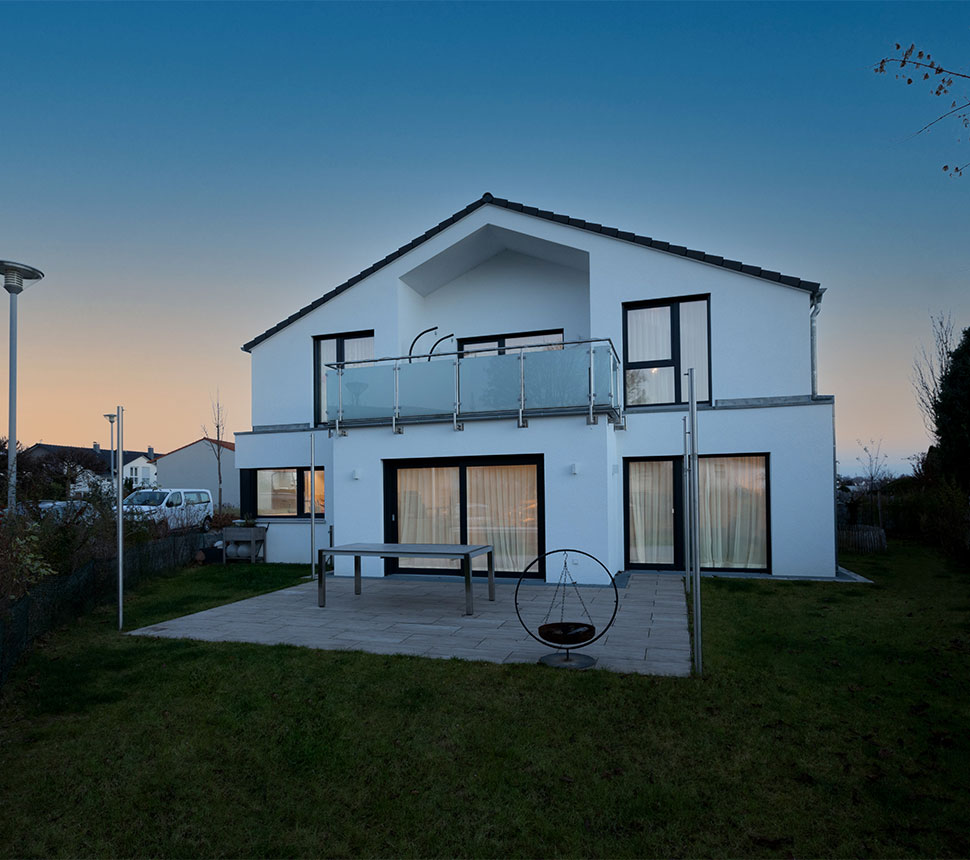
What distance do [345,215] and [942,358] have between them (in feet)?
68.8

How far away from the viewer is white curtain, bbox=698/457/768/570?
11.6 m

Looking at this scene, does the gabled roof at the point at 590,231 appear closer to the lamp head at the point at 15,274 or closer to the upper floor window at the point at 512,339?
the upper floor window at the point at 512,339

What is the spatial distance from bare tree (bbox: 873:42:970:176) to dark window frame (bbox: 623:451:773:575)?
8.28m

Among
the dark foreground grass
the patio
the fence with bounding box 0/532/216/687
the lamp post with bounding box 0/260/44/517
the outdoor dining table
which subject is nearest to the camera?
the dark foreground grass

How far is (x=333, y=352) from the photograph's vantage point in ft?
47.9

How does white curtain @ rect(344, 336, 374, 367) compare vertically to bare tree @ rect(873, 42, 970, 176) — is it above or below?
above

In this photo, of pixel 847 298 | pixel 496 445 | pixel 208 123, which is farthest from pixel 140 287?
pixel 847 298

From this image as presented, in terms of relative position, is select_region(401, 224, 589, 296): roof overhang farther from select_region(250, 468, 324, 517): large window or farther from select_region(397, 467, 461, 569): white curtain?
select_region(250, 468, 324, 517): large window

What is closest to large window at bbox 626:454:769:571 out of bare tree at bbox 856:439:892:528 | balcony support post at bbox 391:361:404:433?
balcony support post at bbox 391:361:404:433

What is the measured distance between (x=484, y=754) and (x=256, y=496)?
12.3 meters

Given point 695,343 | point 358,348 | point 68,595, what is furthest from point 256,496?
point 695,343

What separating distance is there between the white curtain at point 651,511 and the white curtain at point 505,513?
231 centimetres

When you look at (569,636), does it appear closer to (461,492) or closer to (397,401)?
(461,492)

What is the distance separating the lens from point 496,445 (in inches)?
438
